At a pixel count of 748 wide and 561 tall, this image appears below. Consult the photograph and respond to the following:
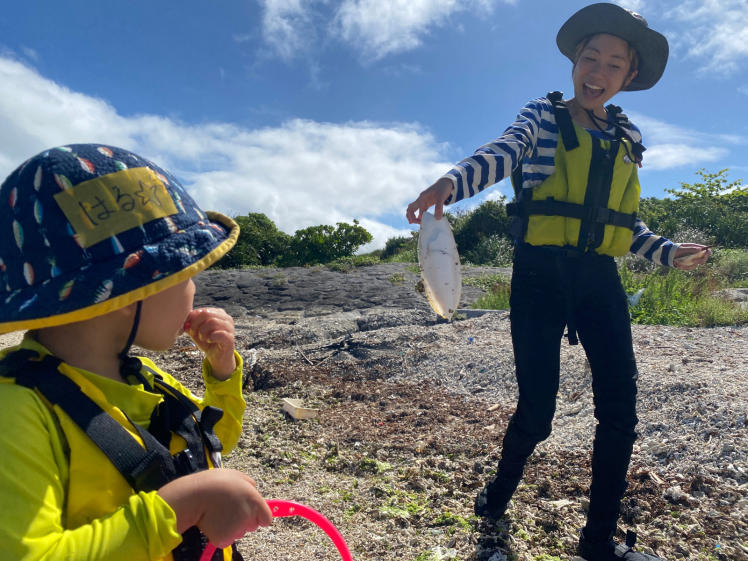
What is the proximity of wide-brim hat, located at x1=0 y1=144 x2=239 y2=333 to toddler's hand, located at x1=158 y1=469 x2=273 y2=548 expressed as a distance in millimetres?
407

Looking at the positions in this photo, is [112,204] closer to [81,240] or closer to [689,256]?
[81,240]

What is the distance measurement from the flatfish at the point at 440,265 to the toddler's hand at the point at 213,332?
0.98 m

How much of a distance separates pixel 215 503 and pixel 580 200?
6.59 feet

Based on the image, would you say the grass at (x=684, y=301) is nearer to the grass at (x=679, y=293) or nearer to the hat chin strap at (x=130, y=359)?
the grass at (x=679, y=293)

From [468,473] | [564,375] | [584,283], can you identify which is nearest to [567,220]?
[584,283]

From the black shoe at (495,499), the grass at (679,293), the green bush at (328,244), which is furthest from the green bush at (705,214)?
the black shoe at (495,499)

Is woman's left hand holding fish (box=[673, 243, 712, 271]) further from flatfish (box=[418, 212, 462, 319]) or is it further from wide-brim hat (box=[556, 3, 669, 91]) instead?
flatfish (box=[418, 212, 462, 319])

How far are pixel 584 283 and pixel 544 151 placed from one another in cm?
64

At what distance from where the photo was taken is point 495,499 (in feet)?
8.65

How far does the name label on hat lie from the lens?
115 centimetres

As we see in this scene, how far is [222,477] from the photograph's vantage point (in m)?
1.15

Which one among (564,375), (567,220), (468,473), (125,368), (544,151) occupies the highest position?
(544,151)

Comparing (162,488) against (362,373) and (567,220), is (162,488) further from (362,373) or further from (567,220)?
(362,373)

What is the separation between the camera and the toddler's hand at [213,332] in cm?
153
